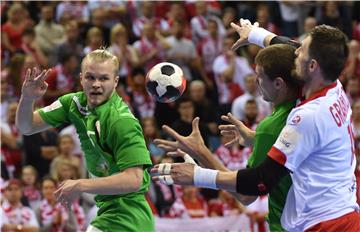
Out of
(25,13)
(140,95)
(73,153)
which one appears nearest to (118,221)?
(73,153)

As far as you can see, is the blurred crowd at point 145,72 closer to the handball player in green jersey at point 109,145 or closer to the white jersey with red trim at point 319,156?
the handball player in green jersey at point 109,145

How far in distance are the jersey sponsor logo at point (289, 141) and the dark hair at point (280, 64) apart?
1.95ft

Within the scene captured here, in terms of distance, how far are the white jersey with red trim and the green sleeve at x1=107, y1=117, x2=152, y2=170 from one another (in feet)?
4.04

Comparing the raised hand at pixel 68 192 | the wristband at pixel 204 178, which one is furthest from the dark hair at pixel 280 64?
the raised hand at pixel 68 192

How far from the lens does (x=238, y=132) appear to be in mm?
7145

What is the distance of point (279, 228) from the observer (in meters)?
6.31

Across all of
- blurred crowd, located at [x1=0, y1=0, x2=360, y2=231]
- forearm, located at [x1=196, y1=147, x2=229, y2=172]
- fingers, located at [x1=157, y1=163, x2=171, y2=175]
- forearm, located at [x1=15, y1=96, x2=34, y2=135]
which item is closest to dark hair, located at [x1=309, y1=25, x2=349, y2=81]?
forearm, located at [x1=196, y1=147, x2=229, y2=172]

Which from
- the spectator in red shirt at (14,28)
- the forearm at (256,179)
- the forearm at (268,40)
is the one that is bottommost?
the forearm at (256,179)

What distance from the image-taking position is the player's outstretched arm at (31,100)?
732cm

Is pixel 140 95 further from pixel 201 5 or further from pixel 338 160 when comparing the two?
pixel 338 160

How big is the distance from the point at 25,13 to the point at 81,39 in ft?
3.72

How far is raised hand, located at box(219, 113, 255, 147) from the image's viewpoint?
7.00m

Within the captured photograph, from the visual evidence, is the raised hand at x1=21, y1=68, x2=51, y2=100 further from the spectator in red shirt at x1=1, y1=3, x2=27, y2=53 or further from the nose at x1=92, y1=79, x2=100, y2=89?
the spectator in red shirt at x1=1, y1=3, x2=27, y2=53

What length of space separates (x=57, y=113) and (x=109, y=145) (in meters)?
0.90
